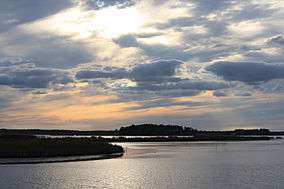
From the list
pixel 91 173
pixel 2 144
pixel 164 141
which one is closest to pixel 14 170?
pixel 91 173

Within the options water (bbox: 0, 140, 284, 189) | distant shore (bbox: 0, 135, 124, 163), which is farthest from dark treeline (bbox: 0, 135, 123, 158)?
water (bbox: 0, 140, 284, 189)

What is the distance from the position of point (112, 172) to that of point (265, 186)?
55.4ft

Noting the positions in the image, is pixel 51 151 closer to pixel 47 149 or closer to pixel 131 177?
pixel 47 149

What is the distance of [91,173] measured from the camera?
4725 centimetres

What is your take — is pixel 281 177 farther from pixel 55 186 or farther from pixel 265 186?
pixel 55 186

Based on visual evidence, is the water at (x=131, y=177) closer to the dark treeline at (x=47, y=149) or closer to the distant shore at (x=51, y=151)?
the distant shore at (x=51, y=151)

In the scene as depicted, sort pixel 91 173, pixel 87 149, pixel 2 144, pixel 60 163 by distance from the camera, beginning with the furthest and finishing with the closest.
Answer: pixel 87 149 → pixel 2 144 → pixel 60 163 → pixel 91 173

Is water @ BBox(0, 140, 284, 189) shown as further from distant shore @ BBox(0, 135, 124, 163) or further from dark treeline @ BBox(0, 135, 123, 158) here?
dark treeline @ BBox(0, 135, 123, 158)

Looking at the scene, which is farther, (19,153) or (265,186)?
(19,153)

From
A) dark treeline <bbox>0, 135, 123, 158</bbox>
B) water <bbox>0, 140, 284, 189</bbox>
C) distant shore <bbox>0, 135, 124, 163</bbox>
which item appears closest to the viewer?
water <bbox>0, 140, 284, 189</bbox>

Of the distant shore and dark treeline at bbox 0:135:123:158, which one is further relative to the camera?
dark treeline at bbox 0:135:123:158

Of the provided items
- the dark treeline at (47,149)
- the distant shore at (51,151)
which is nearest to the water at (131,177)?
the distant shore at (51,151)

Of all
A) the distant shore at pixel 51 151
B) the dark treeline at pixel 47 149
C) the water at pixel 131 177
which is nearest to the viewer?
the water at pixel 131 177

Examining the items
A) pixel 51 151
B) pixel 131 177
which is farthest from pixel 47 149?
pixel 131 177
